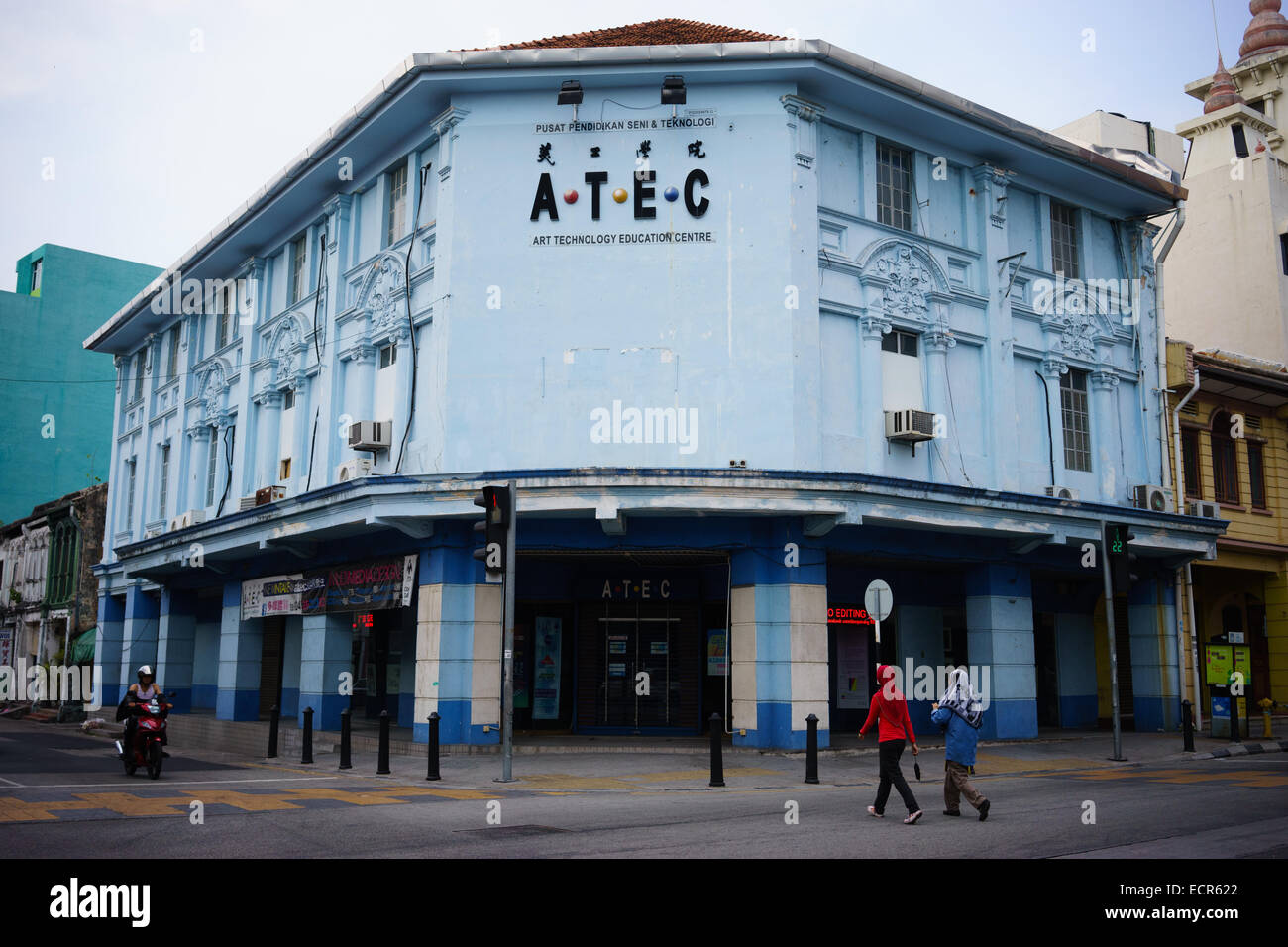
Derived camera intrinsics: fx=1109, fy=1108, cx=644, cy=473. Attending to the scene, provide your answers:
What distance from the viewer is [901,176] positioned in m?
21.0

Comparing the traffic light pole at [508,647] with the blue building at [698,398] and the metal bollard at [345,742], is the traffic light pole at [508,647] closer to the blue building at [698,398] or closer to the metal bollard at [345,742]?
the blue building at [698,398]

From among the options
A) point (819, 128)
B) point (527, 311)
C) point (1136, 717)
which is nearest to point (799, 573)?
point (527, 311)

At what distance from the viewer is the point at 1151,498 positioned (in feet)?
74.6

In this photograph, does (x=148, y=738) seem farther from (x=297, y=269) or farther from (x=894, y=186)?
(x=894, y=186)

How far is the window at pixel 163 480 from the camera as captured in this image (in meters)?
30.6

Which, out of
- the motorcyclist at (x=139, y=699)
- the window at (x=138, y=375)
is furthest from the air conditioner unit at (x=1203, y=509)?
the window at (x=138, y=375)

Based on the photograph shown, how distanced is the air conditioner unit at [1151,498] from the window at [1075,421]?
125 centimetres

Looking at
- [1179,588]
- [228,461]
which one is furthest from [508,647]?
[1179,588]

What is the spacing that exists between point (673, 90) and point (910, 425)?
23.1 feet

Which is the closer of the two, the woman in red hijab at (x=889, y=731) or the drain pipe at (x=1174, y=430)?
the woman in red hijab at (x=889, y=731)

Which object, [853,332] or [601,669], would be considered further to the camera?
[601,669]
